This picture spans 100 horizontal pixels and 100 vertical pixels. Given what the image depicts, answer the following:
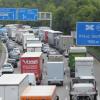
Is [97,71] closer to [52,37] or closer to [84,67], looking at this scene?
[84,67]

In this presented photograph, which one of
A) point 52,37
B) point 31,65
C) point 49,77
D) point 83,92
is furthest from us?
point 52,37

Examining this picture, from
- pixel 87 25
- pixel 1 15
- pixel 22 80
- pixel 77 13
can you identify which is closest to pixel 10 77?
pixel 22 80

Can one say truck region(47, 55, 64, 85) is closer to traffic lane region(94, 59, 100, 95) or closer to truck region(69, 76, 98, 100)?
traffic lane region(94, 59, 100, 95)

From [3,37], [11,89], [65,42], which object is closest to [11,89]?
[11,89]

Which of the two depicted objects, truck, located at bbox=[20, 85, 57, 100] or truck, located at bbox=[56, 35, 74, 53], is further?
truck, located at bbox=[56, 35, 74, 53]

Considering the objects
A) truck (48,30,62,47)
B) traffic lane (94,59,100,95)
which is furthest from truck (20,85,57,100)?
truck (48,30,62,47)

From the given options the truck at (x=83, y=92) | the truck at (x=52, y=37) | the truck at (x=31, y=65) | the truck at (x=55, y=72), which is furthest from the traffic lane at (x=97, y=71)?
the truck at (x=52, y=37)

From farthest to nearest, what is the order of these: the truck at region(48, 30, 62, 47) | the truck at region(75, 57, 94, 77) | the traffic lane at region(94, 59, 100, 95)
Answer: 1. the truck at region(48, 30, 62, 47)
2. the traffic lane at region(94, 59, 100, 95)
3. the truck at region(75, 57, 94, 77)

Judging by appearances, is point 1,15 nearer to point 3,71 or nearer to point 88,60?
point 3,71

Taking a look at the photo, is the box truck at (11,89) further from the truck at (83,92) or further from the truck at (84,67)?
the truck at (84,67)

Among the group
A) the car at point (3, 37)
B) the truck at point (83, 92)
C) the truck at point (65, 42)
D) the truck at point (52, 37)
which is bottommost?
the car at point (3, 37)

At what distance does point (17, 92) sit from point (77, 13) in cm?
7663

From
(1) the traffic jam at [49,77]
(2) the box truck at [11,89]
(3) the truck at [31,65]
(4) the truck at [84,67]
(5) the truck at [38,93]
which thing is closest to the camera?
(5) the truck at [38,93]

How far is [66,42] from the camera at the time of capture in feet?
237
